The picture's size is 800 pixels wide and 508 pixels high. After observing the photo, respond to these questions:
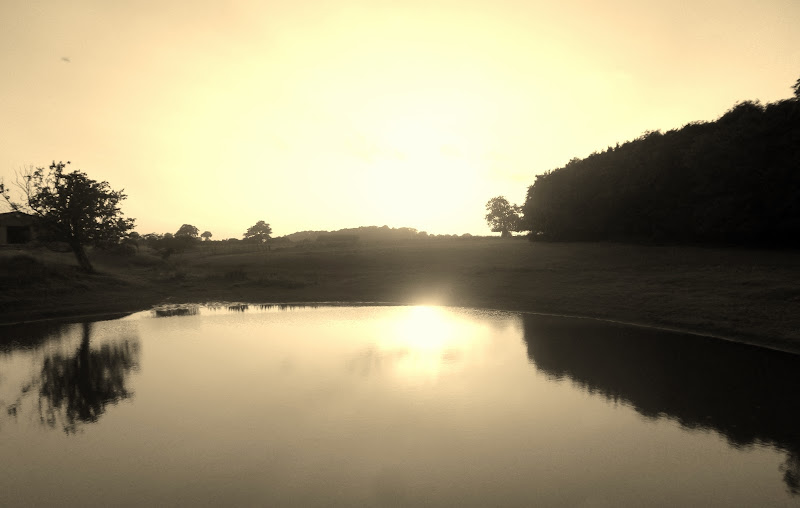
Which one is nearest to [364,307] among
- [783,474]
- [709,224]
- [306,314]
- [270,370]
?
[306,314]

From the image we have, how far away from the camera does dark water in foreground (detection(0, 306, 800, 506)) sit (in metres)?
10.2

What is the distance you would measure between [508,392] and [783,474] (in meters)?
8.22

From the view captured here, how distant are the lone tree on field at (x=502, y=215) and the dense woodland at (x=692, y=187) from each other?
5539 cm

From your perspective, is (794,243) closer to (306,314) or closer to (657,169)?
(657,169)

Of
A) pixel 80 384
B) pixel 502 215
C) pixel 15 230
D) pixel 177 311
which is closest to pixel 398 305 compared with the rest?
pixel 177 311

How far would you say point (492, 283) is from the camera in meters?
47.2

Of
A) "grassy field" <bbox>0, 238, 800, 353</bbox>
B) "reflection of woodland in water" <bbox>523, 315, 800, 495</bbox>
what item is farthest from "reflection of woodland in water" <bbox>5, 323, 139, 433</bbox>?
"reflection of woodland in water" <bbox>523, 315, 800, 495</bbox>

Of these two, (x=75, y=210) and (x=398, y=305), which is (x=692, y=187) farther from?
(x=75, y=210)

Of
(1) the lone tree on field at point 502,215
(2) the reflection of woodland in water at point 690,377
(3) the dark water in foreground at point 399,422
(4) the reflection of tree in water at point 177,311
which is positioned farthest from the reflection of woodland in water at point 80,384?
(1) the lone tree on field at point 502,215

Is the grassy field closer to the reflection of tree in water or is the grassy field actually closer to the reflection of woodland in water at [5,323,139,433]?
the reflection of tree in water

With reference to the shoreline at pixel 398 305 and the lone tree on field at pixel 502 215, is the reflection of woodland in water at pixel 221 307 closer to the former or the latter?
the shoreline at pixel 398 305

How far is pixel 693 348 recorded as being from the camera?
23.8m

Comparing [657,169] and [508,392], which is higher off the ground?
[657,169]

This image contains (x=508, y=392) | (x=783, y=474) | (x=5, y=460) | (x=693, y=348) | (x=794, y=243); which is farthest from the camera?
(x=794, y=243)
